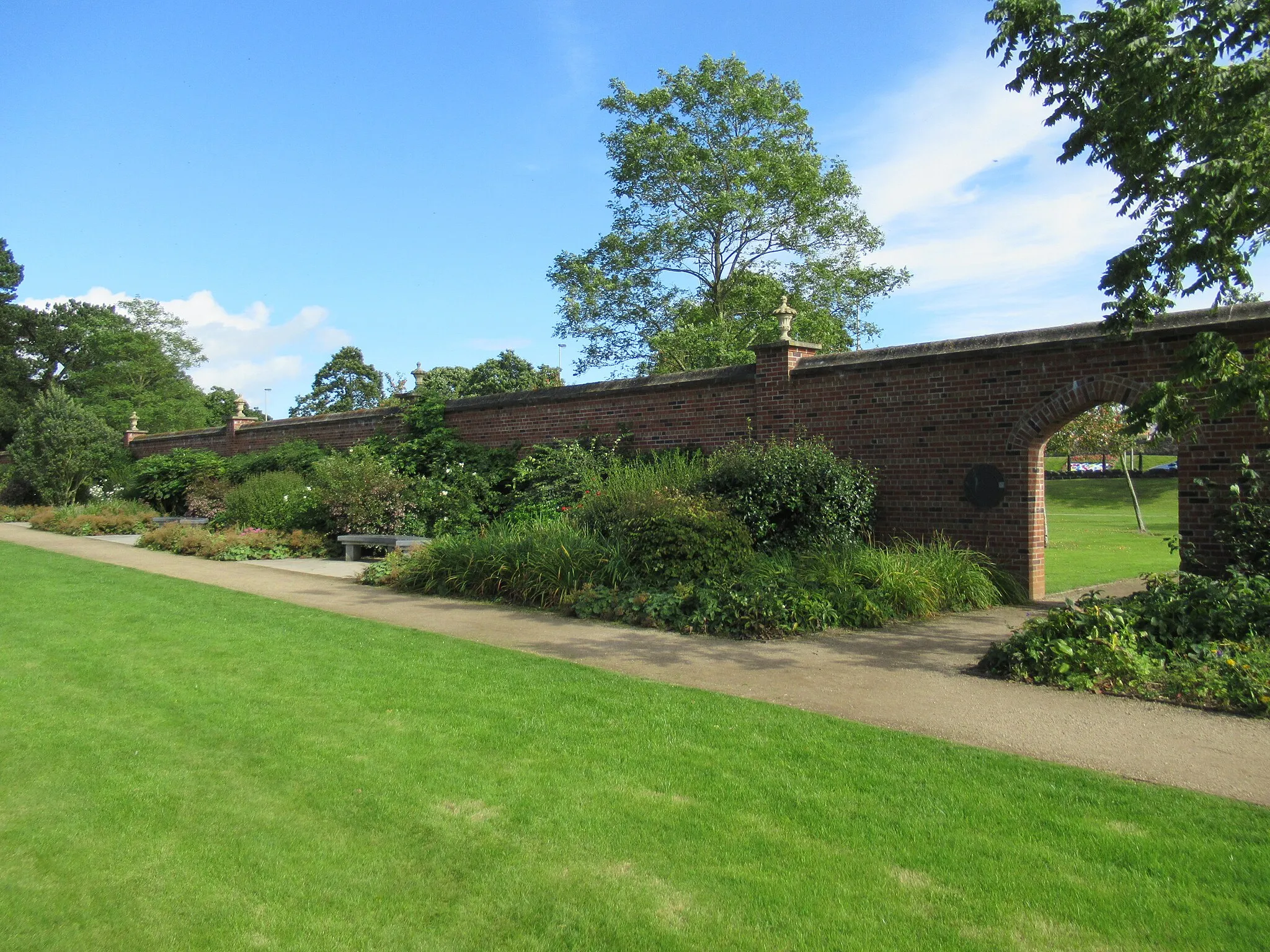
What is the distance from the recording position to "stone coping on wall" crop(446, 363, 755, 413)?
13381 millimetres

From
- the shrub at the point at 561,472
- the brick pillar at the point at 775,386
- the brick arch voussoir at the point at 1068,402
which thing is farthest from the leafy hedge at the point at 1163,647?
the shrub at the point at 561,472

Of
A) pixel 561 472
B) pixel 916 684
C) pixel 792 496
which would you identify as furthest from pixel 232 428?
pixel 916 684

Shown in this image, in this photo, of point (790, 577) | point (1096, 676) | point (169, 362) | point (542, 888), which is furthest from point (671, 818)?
point (169, 362)

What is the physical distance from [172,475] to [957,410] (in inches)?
815

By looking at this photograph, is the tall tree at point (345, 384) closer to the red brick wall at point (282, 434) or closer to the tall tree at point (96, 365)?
the tall tree at point (96, 365)

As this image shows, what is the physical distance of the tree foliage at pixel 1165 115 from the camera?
5605mm

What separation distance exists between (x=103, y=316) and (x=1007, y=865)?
65865 mm

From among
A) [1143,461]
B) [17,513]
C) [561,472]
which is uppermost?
[1143,461]

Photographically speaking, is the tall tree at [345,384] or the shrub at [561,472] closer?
the shrub at [561,472]

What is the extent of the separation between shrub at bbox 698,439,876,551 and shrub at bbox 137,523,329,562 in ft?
27.2

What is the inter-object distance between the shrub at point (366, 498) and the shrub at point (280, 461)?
12.6 feet

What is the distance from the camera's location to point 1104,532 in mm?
23625

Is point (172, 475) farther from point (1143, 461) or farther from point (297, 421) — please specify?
point (1143, 461)

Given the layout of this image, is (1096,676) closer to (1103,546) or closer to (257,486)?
(1103,546)
